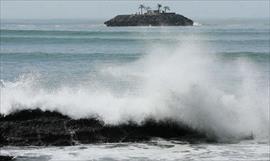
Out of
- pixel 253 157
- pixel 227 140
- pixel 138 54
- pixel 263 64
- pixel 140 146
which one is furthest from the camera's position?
pixel 138 54

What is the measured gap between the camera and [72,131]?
13.7 metres

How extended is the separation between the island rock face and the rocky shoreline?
336 feet

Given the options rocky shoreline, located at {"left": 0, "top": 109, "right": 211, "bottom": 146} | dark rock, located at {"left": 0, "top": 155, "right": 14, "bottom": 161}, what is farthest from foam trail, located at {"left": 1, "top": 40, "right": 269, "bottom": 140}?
dark rock, located at {"left": 0, "top": 155, "right": 14, "bottom": 161}

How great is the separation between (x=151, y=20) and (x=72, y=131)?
10627cm

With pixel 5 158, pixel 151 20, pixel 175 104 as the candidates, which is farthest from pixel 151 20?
pixel 5 158

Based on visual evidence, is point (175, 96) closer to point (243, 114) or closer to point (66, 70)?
point (243, 114)

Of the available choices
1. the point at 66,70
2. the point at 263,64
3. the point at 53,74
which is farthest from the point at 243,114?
the point at 263,64

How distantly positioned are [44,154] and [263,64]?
77.0 feet

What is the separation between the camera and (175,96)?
51.7ft

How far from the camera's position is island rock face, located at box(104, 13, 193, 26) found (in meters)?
118

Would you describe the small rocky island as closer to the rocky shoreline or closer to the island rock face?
the island rock face

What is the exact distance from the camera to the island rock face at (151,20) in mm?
118125

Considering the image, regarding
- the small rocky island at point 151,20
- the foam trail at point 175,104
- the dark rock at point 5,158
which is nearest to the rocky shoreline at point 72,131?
the foam trail at point 175,104

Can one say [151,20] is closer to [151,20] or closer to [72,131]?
[151,20]
